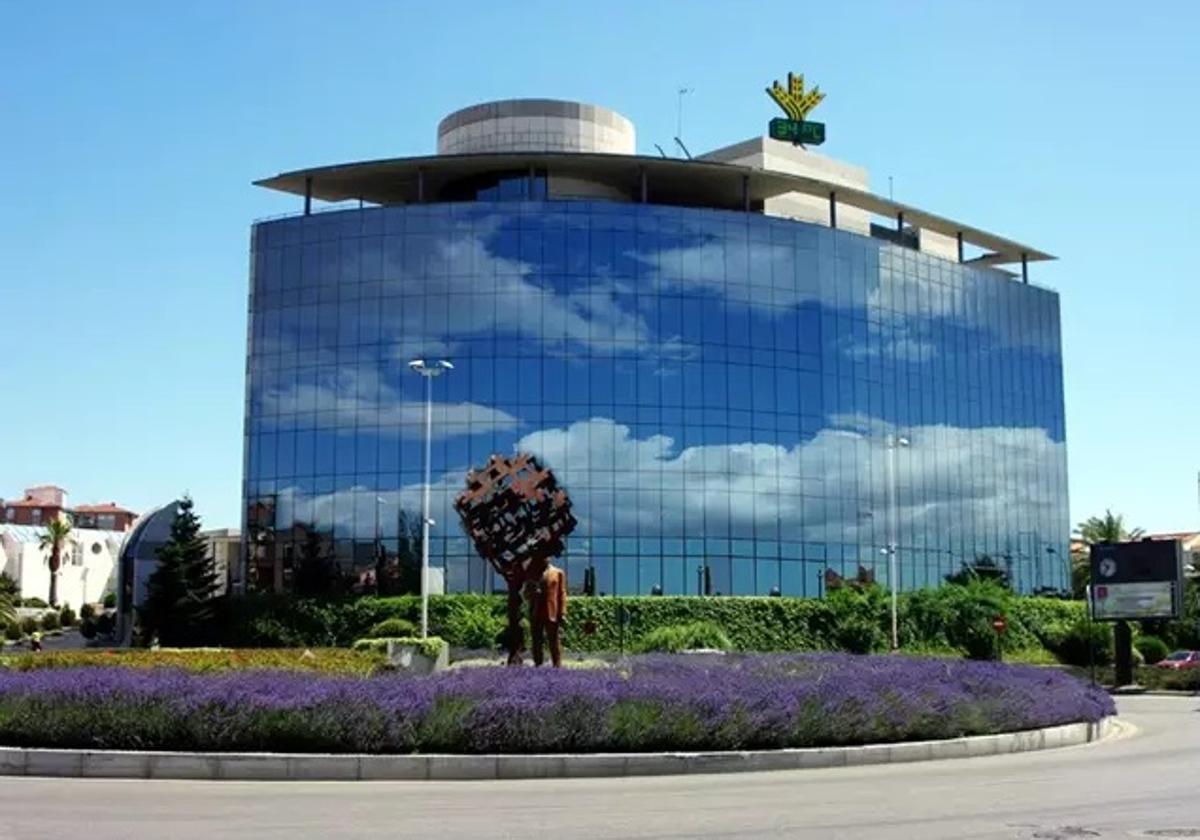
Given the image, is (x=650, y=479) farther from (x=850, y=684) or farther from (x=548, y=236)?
(x=850, y=684)

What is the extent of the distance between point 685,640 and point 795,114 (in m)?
40.4

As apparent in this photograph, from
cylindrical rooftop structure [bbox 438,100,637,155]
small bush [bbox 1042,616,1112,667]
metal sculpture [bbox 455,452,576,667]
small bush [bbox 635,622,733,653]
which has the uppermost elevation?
cylindrical rooftop structure [bbox 438,100,637,155]

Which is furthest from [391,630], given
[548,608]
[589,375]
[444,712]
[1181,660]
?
[1181,660]

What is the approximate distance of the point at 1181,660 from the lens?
2493 inches

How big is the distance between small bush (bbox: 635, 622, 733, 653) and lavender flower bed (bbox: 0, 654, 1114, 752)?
1002 inches

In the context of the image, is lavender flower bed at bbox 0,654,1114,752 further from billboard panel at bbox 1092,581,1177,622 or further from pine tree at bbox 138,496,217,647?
pine tree at bbox 138,496,217,647

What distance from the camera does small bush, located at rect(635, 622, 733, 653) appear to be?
161ft

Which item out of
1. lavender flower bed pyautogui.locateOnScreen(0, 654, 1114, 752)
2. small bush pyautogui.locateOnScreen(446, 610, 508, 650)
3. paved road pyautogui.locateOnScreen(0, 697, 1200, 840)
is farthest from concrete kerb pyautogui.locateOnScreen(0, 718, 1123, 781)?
small bush pyautogui.locateOnScreen(446, 610, 508, 650)

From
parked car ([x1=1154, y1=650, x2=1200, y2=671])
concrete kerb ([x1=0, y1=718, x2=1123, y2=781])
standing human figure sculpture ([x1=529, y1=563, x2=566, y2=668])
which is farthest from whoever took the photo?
parked car ([x1=1154, y1=650, x2=1200, y2=671])

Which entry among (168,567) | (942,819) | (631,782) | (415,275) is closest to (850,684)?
(631,782)

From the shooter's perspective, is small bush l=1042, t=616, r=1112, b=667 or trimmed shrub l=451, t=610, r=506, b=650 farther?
small bush l=1042, t=616, r=1112, b=667

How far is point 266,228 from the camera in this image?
234 ft

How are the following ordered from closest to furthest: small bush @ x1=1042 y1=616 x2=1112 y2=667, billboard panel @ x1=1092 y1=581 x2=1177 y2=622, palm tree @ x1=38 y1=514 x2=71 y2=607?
billboard panel @ x1=1092 y1=581 x2=1177 y2=622, small bush @ x1=1042 y1=616 x2=1112 y2=667, palm tree @ x1=38 y1=514 x2=71 y2=607

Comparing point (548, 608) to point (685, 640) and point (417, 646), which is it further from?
point (685, 640)
